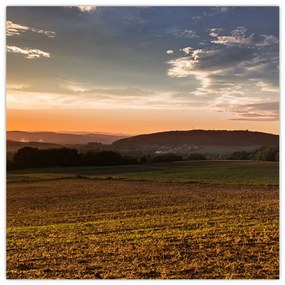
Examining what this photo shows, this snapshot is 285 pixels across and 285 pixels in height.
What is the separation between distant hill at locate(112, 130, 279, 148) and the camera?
Answer: 19.6 ft

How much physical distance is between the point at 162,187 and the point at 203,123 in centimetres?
199

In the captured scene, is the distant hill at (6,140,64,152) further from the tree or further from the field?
the field

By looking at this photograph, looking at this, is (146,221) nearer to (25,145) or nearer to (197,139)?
(197,139)

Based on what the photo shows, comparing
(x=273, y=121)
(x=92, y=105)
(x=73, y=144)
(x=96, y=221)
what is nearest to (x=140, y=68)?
(x=92, y=105)

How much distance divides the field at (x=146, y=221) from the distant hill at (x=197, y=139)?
1.35 feet

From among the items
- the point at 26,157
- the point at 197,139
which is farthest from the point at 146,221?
the point at 26,157

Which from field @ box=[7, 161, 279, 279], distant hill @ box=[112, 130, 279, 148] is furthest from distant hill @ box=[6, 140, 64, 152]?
distant hill @ box=[112, 130, 279, 148]

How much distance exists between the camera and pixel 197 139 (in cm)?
607

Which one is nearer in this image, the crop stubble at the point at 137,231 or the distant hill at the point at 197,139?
the crop stubble at the point at 137,231

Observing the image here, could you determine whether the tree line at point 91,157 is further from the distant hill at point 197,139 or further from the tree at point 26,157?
the distant hill at point 197,139

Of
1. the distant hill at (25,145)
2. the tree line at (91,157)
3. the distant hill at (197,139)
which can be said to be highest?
the distant hill at (197,139)

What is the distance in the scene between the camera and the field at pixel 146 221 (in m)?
5.15

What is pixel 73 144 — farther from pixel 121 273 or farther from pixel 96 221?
pixel 121 273

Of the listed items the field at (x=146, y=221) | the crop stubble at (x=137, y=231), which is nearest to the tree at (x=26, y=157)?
the field at (x=146, y=221)
